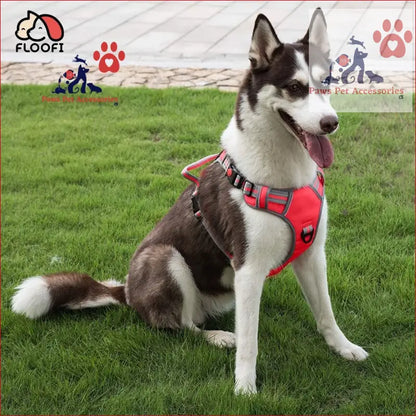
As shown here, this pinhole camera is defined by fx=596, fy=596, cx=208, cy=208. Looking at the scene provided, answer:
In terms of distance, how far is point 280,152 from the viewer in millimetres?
2795

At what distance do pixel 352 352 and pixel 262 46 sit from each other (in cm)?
164

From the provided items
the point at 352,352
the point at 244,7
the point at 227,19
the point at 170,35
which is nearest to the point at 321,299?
the point at 352,352

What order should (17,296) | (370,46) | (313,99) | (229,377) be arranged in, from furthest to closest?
1. (370,46)
2. (17,296)
3. (229,377)
4. (313,99)

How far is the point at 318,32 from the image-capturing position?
2713 mm

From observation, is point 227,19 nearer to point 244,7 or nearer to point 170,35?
point 244,7

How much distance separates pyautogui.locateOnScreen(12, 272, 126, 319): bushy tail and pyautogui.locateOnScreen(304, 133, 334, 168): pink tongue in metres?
1.57

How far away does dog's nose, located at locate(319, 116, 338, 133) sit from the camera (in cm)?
248

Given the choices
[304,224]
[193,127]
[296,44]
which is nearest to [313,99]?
[296,44]

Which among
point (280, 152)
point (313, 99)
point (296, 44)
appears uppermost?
point (296, 44)

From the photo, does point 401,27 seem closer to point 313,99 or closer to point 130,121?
point 130,121

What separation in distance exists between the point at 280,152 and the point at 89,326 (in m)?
1.49

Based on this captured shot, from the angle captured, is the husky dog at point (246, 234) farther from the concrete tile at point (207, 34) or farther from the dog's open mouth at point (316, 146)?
the concrete tile at point (207, 34)

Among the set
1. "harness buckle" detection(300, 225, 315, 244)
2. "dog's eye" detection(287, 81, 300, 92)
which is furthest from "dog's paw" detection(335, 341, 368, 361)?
"dog's eye" detection(287, 81, 300, 92)

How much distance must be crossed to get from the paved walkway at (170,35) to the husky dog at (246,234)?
13.1 ft
